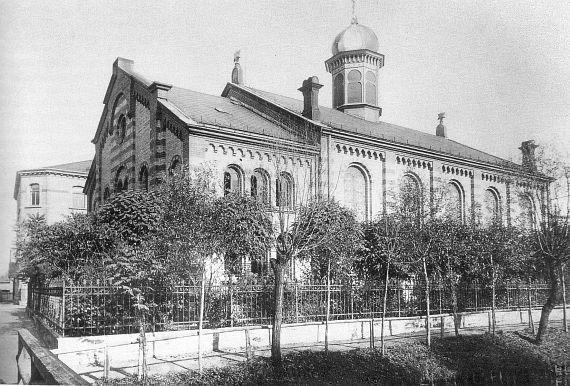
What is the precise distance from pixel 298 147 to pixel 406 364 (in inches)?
437

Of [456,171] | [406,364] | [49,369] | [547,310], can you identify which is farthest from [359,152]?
[49,369]

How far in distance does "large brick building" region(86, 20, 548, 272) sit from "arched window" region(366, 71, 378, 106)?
9 cm

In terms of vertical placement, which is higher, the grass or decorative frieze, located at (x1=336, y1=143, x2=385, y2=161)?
decorative frieze, located at (x1=336, y1=143, x2=385, y2=161)

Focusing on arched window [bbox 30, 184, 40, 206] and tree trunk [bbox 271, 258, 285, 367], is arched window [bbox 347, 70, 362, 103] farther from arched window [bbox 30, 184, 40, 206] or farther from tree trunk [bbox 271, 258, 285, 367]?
arched window [bbox 30, 184, 40, 206]

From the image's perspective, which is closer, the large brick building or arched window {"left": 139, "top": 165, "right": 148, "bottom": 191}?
the large brick building

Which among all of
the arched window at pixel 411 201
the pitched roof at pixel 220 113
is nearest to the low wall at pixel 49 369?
the arched window at pixel 411 201

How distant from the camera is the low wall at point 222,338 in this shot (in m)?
13.4

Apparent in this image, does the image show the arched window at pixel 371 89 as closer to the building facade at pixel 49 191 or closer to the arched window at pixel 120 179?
the arched window at pixel 120 179

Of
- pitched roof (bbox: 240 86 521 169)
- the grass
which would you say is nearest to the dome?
pitched roof (bbox: 240 86 521 169)

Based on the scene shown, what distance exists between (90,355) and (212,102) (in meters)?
18.1

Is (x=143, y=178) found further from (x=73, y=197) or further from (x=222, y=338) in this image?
(x=73, y=197)

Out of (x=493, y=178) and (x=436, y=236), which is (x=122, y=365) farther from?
(x=493, y=178)

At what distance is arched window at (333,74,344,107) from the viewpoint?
123ft

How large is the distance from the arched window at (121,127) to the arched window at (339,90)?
1631 cm
